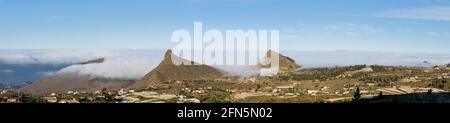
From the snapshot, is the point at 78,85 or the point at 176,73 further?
the point at 176,73

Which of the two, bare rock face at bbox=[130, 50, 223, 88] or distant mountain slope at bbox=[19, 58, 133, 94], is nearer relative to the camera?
distant mountain slope at bbox=[19, 58, 133, 94]

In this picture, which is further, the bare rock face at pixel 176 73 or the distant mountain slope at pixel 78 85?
the bare rock face at pixel 176 73
